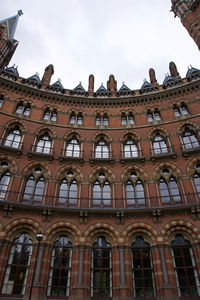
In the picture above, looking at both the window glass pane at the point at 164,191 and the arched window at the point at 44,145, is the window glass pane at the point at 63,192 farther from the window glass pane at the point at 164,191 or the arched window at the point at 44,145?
the window glass pane at the point at 164,191

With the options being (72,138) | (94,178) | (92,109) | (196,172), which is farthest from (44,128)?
(196,172)

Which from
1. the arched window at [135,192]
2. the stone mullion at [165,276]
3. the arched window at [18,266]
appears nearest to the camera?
the stone mullion at [165,276]

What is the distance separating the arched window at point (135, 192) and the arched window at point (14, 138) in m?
10.4

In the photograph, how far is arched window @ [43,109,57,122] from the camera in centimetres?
2139

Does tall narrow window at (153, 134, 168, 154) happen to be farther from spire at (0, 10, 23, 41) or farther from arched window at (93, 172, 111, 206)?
spire at (0, 10, 23, 41)

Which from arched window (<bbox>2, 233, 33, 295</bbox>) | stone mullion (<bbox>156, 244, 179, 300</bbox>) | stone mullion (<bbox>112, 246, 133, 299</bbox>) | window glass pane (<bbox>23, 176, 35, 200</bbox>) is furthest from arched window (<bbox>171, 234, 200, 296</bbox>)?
window glass pane (<bbox>23, 176, 35, 200</bbox>)

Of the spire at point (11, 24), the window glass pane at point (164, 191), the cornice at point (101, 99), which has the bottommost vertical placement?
the window glass pane at point (164, 191)

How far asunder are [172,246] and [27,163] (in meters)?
12.9

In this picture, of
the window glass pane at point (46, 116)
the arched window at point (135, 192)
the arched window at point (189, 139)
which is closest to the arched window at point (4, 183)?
the window glass pane at point (46, 116)

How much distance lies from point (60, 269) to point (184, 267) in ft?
26.7

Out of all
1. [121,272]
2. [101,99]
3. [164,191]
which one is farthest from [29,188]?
[101,99]

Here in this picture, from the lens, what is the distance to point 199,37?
24.9m

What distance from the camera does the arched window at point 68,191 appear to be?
16.6 meters

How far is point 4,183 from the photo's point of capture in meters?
16.6
